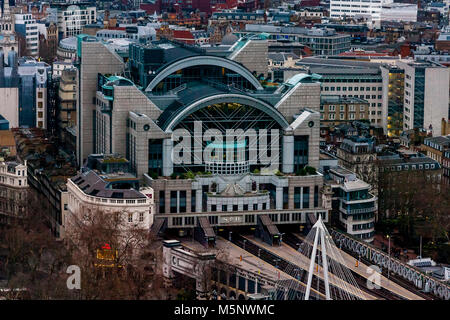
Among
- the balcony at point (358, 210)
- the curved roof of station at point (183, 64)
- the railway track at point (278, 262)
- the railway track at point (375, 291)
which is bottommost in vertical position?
the railway track at point (375, 291)

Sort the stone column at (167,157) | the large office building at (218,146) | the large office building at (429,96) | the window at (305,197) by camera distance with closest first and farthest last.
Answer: the large office building at (218,146) → the stone column at (167,157) → the window at (305,197) → the large office building at (429,96)

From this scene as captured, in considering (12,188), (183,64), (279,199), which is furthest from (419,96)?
(12,188)

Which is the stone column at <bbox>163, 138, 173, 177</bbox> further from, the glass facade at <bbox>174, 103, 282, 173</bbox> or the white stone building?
the white stone building

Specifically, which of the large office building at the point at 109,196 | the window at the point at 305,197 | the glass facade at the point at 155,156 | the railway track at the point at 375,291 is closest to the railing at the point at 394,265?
the railway track at the point at 375,291

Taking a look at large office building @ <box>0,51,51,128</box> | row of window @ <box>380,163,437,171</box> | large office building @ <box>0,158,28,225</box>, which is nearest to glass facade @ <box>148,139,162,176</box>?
large office building @ <box>0,158,28,225</box>

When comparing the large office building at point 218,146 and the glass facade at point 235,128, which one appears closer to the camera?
the large office building at point 218,146

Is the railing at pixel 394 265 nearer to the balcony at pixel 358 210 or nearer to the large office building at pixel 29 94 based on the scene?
the balcony at pixel 358 210
